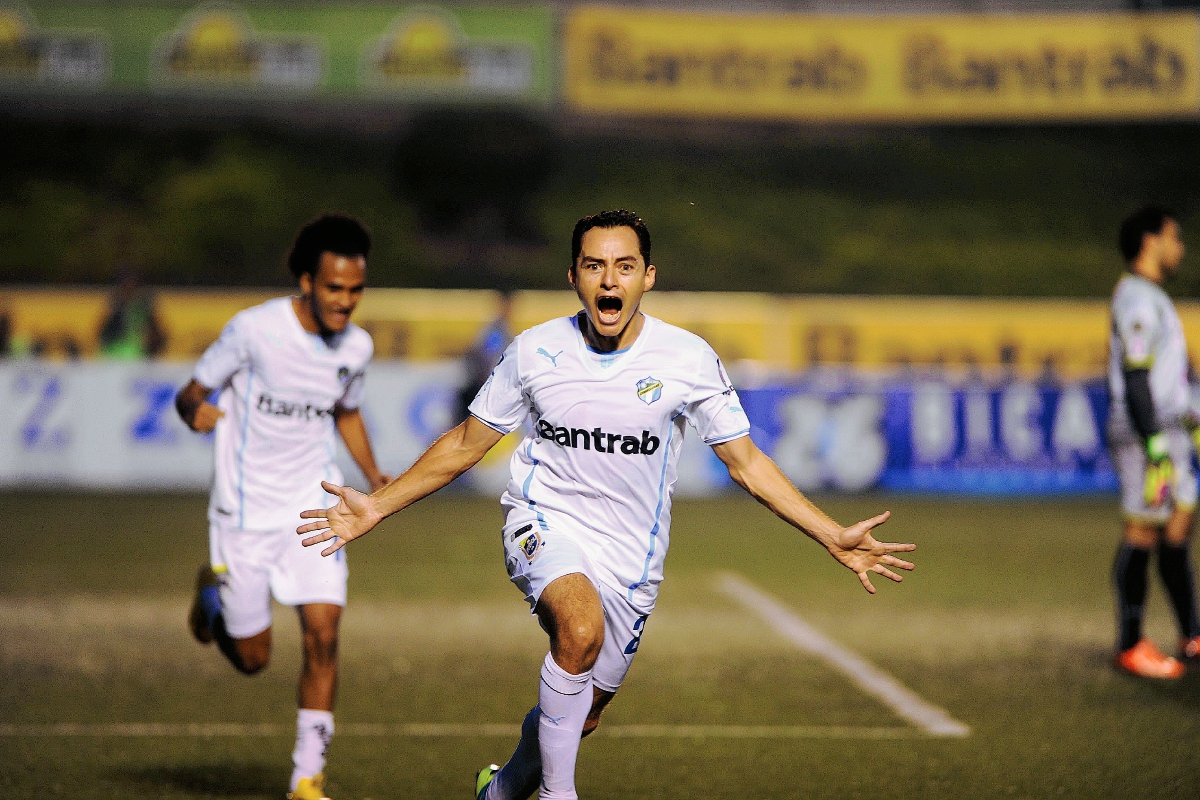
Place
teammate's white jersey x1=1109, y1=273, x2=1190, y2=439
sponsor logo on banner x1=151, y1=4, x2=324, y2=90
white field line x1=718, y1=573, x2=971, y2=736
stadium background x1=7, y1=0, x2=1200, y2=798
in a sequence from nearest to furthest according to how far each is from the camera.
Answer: white field line x1=718, y1=573, x2=971, y2=736 < stadium background x1=7, y1=0, x2=1200, y2=798 < teammate's white jersey x1=1109, y1=273, x2=1190, y2=439 < sponsor logo on banner x1=151, y1=4, x2=324, y2=90

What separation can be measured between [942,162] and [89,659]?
90.9 feet

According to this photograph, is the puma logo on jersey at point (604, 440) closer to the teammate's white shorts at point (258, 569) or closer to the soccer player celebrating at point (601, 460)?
the soccer player celebrating at point (601, 460)

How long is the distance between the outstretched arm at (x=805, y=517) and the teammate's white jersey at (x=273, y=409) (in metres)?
1.80

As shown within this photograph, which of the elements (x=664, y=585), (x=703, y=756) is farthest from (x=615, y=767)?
(x=664, y=585)

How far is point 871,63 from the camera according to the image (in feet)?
100

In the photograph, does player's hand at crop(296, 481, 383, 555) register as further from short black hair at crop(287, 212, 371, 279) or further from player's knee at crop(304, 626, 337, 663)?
short black hair at crop(287, 212, 371, 279)

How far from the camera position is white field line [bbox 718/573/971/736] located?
22.0 feet

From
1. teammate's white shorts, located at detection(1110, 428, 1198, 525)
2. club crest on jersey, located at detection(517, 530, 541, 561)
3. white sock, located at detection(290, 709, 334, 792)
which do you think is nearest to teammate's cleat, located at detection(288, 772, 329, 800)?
white sock, located at detection(290, 709, 334, 792)

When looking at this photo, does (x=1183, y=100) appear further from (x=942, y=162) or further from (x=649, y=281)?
(x=649, y=281)

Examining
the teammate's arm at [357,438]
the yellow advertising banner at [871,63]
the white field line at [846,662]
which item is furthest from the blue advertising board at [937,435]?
the yellow advertising banner at [871,63]

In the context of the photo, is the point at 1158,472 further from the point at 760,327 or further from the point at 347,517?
the point at 760,327

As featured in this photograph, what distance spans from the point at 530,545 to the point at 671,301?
1894 centimetres

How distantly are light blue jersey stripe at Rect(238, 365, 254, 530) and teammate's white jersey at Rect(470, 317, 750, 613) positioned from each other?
1498 mm

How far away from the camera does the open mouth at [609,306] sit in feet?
14.5
